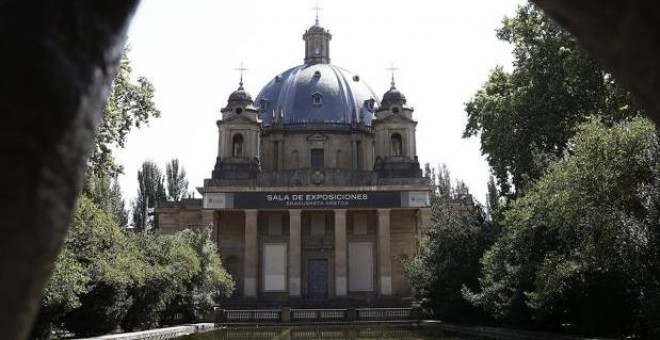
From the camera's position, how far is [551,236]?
48.8ft

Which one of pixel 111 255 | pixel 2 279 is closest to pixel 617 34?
pixel 2 279

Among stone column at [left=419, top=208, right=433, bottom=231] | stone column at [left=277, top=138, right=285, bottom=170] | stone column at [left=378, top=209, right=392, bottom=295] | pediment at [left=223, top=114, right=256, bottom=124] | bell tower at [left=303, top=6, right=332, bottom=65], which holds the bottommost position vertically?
stone column at [left=378, top=209, right=392, bottom=295]

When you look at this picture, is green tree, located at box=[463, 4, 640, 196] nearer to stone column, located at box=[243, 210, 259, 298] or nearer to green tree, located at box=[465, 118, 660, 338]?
green tree, located at box=[465, 118, 660, 338]

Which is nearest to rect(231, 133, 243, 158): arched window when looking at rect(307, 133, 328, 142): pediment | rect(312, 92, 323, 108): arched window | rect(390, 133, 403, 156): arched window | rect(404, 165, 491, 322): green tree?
rect(307, 133, 328, 142): pediment

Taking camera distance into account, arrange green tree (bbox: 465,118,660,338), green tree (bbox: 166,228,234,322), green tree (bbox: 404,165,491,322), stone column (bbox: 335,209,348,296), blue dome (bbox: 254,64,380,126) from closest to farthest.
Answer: green tree (bbox: 465,118,660,338) → green tree (bbox: 404,165,491,322) → green tree (bbox: 166,228,234,322) → stone column (bbox: 335,209,348,296) → blue dome (bbox: 254,64,380,126)

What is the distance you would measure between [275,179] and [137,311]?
77.0 feet

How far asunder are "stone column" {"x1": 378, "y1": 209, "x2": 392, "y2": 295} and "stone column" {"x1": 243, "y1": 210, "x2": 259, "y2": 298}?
27.4ft

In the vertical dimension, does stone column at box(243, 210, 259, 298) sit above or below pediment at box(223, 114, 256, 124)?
below

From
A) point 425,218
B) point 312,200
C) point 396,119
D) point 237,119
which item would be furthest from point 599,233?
point 237,119

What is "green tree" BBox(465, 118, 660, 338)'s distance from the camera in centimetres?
1051

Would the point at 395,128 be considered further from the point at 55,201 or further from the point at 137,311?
the point at 55,201

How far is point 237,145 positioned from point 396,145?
11755 millimetres

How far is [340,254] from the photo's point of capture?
45031 millimetres

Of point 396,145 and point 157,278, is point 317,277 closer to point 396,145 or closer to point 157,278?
point 396,145
